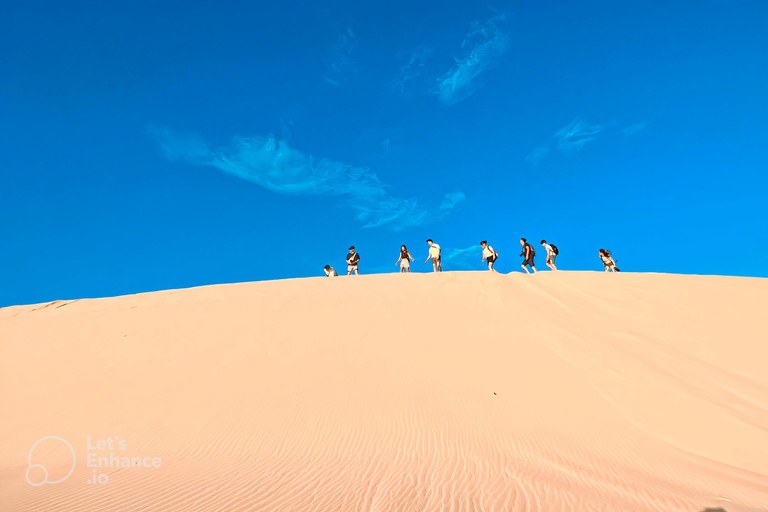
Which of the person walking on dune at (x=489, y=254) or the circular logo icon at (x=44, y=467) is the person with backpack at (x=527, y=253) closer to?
the person walking on dune at (x=489, y=254)

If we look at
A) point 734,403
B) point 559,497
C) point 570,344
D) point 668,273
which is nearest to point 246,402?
point 559,497

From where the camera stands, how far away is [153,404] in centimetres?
630

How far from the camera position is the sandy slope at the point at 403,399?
3715mm

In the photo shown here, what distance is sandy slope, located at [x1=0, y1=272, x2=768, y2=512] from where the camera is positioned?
3715 millimetres

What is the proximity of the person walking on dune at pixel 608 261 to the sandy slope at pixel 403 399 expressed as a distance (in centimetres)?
321

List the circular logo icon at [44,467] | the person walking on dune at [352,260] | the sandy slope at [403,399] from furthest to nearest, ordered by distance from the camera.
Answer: the person walking on dune at [352,260] → the circular logo icon at [44,467] → the sandy slope at [403,399]

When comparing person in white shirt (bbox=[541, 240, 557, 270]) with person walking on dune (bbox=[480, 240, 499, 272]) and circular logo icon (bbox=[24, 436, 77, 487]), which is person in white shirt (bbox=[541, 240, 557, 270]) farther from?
circular logo icon (bbox=[24, 436, 77, 487])

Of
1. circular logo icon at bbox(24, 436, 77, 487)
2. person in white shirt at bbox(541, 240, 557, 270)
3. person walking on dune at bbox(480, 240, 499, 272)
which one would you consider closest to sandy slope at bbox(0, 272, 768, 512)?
circular logo icon at bbox(24, 436, 77, 487)

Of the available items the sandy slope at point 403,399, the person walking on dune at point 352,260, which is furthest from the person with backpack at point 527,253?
the person walking on dune at point 352,260

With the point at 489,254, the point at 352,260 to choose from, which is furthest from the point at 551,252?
the point at 352,260

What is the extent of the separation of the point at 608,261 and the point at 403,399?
41.9ft

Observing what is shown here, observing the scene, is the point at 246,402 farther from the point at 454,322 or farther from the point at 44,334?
the point at 44,334

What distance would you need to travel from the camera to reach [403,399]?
19.8ft

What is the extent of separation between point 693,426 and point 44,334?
14292 mm
